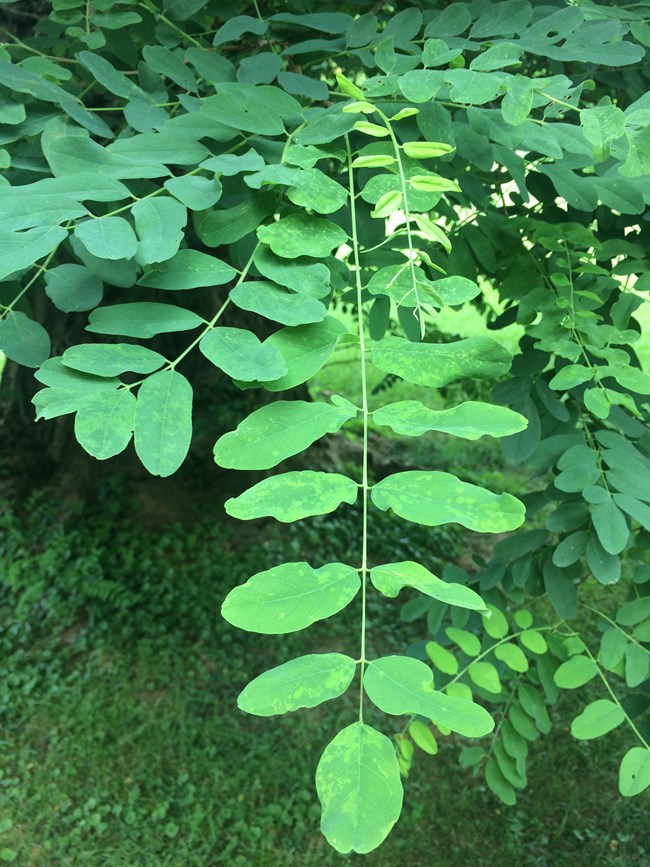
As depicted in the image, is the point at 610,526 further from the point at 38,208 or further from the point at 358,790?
the point at 38,208

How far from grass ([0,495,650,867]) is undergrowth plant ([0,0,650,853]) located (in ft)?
3.20

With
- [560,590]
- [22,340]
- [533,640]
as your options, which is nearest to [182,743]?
[533,640]

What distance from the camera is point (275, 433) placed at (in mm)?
905

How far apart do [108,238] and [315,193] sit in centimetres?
28

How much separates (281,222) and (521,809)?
255 centimetres

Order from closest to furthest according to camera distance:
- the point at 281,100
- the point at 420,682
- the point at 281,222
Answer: the point at 420,682
the point at 281,222
the point at 281,100

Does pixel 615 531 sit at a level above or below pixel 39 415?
below

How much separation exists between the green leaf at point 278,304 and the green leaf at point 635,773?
1.11 metres

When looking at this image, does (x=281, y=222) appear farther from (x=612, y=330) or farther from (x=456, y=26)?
(x=612, y=330)

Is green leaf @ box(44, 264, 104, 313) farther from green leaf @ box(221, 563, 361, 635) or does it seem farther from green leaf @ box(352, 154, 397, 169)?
green leaf @ box(221, 563, 361, 635)

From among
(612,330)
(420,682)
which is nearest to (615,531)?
(612,330)

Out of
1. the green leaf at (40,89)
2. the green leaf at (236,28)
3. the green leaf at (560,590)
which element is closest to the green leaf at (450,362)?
the green leaf at (40,89)

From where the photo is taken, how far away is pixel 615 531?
1420 millimetres

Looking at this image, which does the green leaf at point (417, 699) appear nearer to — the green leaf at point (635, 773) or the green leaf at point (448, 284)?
the green leaf at point (448, 284)
